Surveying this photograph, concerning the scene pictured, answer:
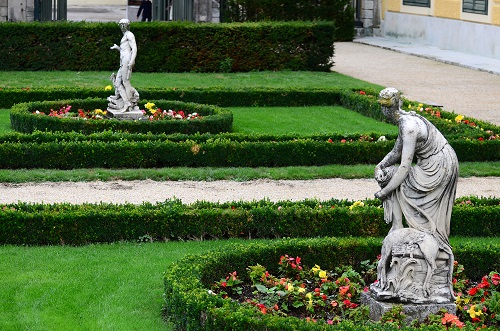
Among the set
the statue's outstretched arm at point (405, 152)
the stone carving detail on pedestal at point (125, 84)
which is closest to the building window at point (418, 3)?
the stone carving detail on pedestal at point (125, 84)

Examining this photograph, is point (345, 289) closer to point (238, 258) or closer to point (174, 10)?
point (238, 258)

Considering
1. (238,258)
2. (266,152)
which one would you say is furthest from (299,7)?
(238,258)

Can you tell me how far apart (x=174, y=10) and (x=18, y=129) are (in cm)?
1532

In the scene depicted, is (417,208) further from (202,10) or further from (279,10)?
(202,10)

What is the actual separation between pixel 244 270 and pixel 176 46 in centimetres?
1662

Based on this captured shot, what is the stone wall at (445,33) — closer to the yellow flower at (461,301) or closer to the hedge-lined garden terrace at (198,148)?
the hedge-lined garden terrace at (198,148)

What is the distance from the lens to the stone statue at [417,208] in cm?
773

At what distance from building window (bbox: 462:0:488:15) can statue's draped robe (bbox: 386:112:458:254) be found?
2113 centimetres

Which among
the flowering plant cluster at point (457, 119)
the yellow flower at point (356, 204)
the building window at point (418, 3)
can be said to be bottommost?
the yellow flower at point (356, 204)

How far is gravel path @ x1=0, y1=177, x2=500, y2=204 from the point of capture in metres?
12.1

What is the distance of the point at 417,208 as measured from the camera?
306 inches

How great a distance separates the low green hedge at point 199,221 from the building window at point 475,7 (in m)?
18.1

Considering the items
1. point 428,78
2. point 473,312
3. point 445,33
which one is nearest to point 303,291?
point 473,312

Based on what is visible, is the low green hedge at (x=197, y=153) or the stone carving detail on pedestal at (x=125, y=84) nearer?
the low green hedge at (x=197, y=153)
